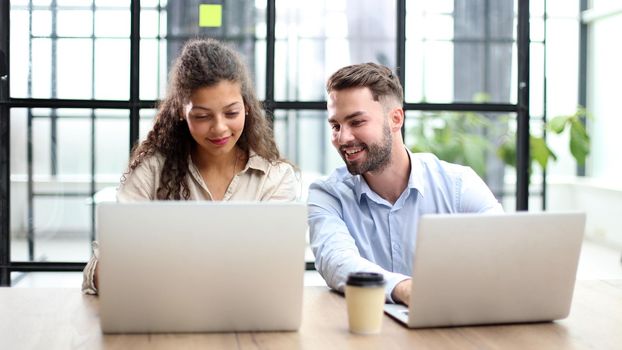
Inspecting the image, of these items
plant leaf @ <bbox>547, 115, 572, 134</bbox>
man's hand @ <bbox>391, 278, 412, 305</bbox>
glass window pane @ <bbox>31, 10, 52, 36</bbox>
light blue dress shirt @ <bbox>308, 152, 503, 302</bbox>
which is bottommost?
man's hand @ <bbox>391, 278, 412, 305</bbox>

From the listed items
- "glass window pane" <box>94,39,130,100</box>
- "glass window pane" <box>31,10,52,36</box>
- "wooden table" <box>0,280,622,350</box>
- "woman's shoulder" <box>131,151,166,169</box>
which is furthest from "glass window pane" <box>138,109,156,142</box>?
"wooden table" <box>0,280,622,350</box>

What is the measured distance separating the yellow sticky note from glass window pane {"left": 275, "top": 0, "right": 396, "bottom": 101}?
0.81 feet

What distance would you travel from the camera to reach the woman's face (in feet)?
6.87

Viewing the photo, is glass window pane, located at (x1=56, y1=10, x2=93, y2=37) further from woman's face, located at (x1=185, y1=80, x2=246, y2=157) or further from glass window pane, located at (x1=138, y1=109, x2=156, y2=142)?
woman's face, located at (x1=185, y1=80, x2=246, y2=157)

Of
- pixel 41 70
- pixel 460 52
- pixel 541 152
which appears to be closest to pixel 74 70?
pixel 41 70

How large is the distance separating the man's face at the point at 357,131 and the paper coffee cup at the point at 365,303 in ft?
2.18

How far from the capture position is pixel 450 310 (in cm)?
155

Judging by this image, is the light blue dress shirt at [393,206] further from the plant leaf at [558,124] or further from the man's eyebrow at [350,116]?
the plant leaf at [558,124]

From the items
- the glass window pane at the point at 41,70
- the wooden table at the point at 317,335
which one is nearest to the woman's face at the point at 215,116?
the wooden table at the point at 317,335

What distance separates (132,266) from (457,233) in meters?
0.57

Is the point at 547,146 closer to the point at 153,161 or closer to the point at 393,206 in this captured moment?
the point at 393,206

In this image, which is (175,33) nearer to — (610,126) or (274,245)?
(274,245)

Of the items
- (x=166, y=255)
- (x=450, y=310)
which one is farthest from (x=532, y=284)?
(x=166, y=255)

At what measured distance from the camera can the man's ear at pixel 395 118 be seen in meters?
2.28
